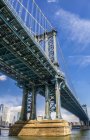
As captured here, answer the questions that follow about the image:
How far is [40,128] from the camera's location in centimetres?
4662

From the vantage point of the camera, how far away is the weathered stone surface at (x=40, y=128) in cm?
4500

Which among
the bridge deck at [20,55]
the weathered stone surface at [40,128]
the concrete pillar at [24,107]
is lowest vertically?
the weathered stone surface at [40,128]

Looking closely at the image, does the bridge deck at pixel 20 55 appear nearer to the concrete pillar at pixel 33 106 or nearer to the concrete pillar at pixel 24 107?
the concrete pillar at pixel 33 106

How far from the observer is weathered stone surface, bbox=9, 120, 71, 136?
148 feet

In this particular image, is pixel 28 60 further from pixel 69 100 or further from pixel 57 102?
pixel 69 100

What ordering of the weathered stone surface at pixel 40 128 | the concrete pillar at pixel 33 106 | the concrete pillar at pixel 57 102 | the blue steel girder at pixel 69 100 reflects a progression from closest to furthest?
the weathered stone surface at pixel 40 128 → the concrete pillar at pixel 57 102 → the concrete pillar at pixel 33 106 → the blue steel girder at pixel 69 100

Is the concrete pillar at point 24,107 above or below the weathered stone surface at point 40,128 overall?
above

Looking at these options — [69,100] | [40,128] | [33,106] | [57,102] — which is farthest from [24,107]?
[69,100]

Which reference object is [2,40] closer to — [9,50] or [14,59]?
[9,50]

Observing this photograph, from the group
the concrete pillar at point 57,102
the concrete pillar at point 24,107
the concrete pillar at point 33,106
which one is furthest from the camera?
the concrete pillar at point 24,107

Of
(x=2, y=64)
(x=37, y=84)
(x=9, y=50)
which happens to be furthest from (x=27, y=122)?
(x=9, y=50)

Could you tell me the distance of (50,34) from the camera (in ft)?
198

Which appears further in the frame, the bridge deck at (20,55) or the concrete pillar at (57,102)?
the concrete pillar at (57,102)

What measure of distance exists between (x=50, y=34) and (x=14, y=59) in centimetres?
2040
